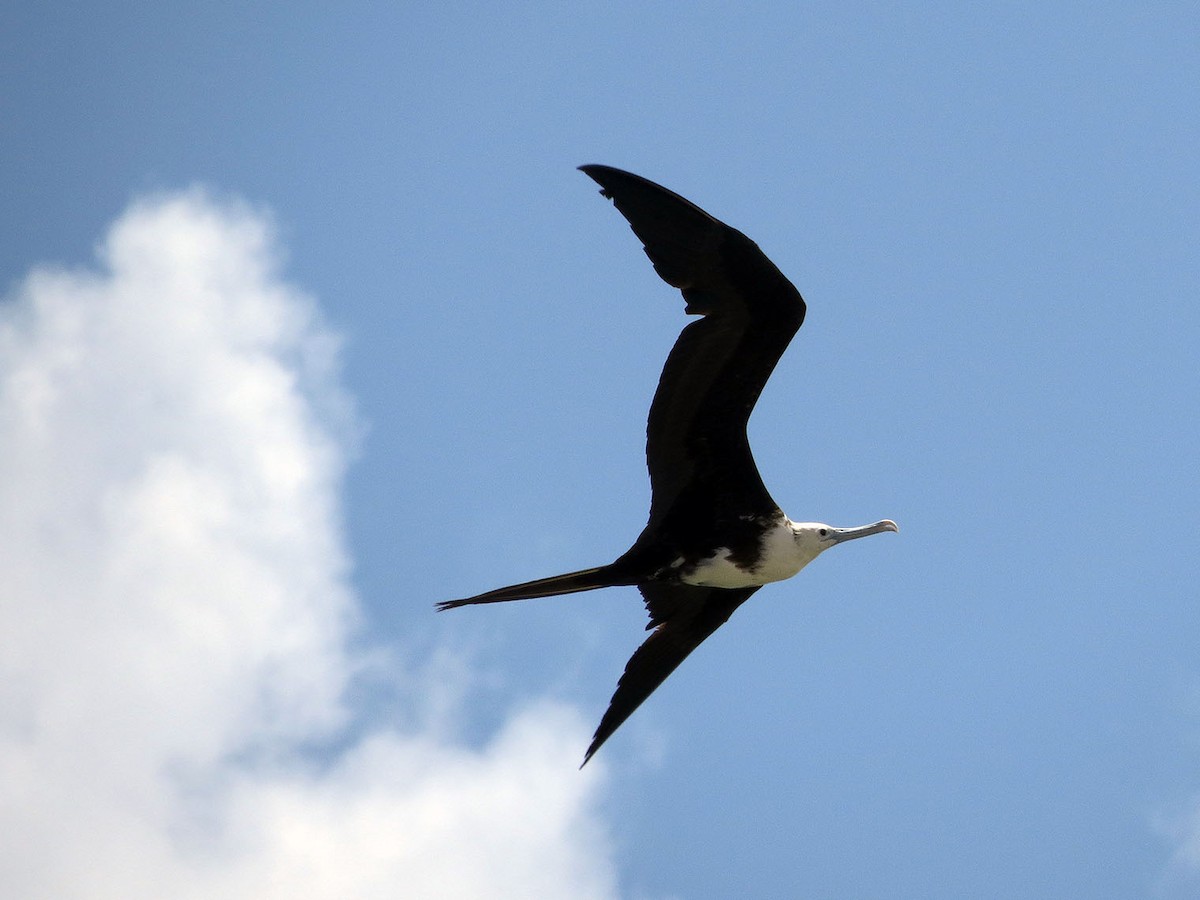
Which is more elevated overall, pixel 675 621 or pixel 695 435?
pixel 695 435

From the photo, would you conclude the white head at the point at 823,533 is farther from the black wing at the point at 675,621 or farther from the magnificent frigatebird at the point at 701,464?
the black wing at the point at 675,621

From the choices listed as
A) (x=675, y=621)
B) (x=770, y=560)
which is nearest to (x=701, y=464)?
(x=770, y=560)

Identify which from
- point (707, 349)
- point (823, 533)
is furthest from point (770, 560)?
point (707, 349)

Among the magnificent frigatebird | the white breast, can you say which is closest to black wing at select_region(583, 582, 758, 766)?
the magnificent frigatebird

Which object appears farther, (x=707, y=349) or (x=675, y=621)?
(x=675, y=621)

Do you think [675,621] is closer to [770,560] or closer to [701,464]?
[770,560]

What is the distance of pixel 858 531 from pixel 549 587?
1947 millimetres

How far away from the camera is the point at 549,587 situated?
323 inches

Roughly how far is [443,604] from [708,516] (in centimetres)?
172

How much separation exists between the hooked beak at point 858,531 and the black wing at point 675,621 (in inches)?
27.1

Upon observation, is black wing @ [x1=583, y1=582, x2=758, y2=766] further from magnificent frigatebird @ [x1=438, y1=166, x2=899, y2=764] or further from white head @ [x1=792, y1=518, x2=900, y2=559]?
white head @ [x1=792, y1=518, x2=900, y2=559]

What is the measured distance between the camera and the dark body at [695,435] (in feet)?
26.0

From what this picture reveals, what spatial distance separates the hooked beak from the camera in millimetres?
8930

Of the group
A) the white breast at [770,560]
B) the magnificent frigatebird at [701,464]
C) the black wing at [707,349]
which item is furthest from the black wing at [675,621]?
the black wing at [707,349]
